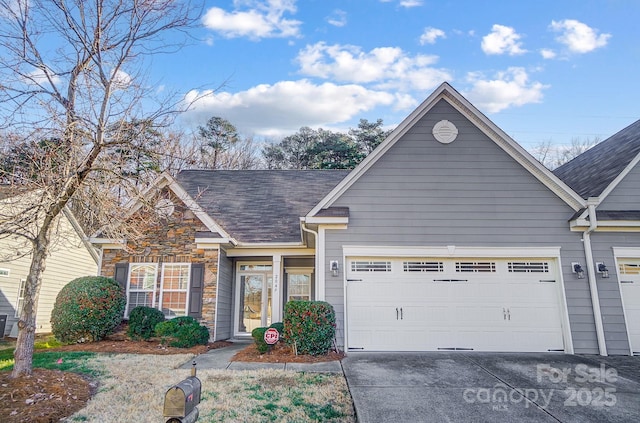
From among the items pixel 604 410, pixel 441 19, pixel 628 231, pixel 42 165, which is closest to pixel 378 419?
pixel 604 410

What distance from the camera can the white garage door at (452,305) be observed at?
8.22 metres

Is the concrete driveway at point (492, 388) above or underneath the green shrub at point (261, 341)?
underneath

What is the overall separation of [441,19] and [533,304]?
7.76 metres

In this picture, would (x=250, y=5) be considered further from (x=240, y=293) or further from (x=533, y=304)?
(x=533, y=304)

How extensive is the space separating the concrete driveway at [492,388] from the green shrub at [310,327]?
59 cm

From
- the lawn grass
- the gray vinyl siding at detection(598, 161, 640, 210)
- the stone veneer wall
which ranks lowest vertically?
the lawn grass

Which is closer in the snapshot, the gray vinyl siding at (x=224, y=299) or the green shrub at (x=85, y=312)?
the green shrub at (x=85, y=312)

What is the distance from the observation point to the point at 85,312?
9180 mm

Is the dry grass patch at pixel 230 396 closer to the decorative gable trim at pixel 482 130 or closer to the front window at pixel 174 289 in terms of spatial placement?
the front window at pixel 174 289

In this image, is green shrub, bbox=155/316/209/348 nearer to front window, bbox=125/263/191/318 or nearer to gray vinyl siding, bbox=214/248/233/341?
gray vinyl siding, bbox=214/248/233/341

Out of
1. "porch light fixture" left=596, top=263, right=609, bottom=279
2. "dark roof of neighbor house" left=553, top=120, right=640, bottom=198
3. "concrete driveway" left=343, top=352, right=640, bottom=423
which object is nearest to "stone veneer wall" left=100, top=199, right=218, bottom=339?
"concrete driveway" left=343, top=352, right=640, bottom=423

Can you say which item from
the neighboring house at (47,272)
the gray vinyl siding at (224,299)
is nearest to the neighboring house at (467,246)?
the gray vinyl siding at (224,299)

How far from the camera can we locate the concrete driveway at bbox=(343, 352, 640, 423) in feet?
14.5

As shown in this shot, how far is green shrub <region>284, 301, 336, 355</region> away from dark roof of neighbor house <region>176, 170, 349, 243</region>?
10.4 ft
